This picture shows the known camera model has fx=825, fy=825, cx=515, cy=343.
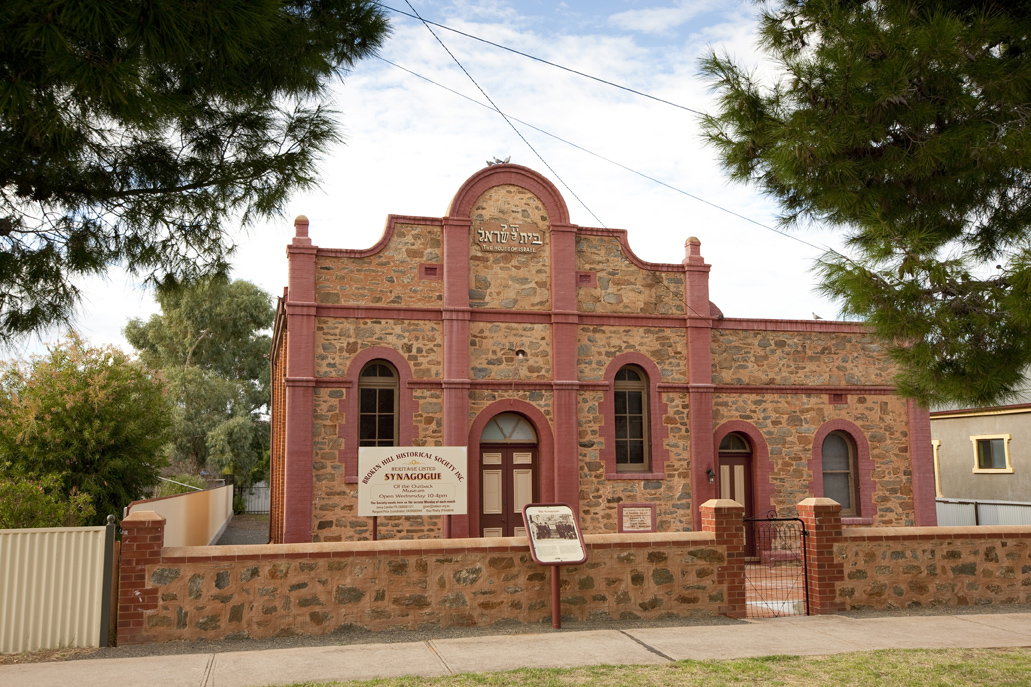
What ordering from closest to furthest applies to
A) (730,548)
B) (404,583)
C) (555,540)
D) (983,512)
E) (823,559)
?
(404,583), (555,540), (730,548), (823,559), (983,512)

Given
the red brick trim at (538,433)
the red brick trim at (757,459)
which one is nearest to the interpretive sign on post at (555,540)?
the red brick trim at (538,433)

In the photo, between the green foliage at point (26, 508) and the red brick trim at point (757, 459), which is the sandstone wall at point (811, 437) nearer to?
the red brick trim at point (757, 459)

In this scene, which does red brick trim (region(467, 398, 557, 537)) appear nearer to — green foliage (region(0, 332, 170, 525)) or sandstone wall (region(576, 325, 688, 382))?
sandstone wall (region(576, 325, 688, 382))

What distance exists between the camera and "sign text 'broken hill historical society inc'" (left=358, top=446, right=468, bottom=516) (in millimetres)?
11711

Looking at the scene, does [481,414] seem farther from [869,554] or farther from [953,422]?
[953,422]

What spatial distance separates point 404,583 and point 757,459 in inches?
383

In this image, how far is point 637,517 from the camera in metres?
15.6

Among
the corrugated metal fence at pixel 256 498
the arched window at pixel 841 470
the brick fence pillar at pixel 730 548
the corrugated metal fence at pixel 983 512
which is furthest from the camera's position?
the corrugated metal fence at pixel 256 498

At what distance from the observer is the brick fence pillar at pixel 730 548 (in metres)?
9.80

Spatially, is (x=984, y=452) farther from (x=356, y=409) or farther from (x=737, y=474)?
(x=356, y=409)

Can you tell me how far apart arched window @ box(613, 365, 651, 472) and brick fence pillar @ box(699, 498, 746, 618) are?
5968mm

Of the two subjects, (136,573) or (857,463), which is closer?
(136,573)

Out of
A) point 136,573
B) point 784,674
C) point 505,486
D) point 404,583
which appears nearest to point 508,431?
point 505,486

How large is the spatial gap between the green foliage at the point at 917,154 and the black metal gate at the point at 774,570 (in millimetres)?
3784
